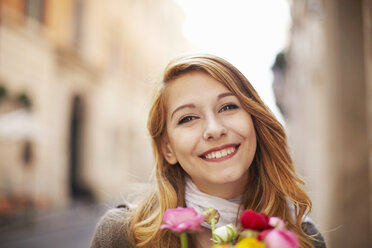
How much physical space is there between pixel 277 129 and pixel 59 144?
48.6 feet

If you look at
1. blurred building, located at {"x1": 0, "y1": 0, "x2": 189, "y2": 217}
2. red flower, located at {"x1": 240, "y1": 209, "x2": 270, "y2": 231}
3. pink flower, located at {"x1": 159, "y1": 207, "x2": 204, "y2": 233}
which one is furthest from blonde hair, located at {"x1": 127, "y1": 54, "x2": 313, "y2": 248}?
blurred building, located at {"x1": 0, "y1": 0, "x2": 189, "y2": 217}

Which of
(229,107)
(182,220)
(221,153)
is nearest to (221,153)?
(221,153)

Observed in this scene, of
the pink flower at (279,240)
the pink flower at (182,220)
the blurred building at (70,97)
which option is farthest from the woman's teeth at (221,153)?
the blurred building at (70,97)

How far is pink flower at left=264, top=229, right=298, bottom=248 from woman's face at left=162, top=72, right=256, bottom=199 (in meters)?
0.63

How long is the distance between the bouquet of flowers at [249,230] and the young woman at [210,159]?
19.9 inches

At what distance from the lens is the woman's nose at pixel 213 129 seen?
4.83 feet

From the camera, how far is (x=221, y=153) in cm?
152

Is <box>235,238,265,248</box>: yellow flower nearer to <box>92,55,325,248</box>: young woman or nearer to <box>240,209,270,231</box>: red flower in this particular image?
<box>240,209,270,231</box>: red flower

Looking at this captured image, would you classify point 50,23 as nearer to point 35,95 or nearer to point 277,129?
point 35,95

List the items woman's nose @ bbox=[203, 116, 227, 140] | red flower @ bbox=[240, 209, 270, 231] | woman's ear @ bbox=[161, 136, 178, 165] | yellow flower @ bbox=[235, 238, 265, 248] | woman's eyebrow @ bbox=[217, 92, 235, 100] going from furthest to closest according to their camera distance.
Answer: woman's ear @ bbox=[161, 136, 178, 165] < woman's eyebrow @ bbox=[217, 92, 235, 100] < woman's nose @ bbox=[203, 116, 227, 140] < red flower @ bbox=[240, 209, 270, 231] < yellow flower @ bbox=[235, 238, 265, 248]

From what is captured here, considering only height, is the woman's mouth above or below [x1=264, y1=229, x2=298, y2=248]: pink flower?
above

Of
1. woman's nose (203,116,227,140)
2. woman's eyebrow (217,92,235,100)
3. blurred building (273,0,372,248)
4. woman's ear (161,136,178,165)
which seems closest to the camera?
woman's nose (203,116,227,140)

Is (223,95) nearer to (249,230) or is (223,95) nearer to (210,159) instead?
(210,159)

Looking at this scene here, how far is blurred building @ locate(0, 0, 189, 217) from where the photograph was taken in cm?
1199
